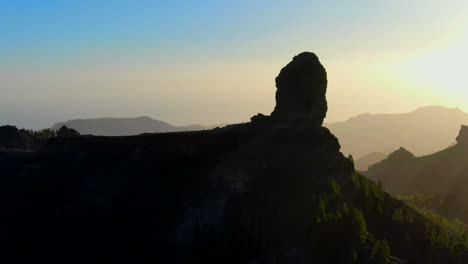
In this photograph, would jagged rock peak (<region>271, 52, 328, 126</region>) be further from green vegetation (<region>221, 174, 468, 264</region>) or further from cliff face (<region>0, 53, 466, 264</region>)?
green vegetation (<region>221, 174, 468, 264</region>)

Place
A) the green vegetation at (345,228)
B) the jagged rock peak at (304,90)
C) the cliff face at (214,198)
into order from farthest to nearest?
1. the jagged rock peak at (304,90)
2. the cliff face at (214,198)
3. the green vegetation at (345,228)

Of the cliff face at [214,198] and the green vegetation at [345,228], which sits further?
the cliff face at [214,198]

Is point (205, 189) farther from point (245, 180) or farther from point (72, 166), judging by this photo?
point (72, 166)

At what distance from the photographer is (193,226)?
101000mm

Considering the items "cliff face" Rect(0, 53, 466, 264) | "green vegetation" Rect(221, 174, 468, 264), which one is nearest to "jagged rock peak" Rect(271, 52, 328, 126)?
"cliff face" Rect(0, 53, 466, 264)

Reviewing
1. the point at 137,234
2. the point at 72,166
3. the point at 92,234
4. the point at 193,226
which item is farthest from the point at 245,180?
the point at 72,166

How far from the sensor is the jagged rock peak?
12731 centimetres

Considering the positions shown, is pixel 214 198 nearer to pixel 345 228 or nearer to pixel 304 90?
pixel 345 228

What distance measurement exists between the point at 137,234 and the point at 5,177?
121ft

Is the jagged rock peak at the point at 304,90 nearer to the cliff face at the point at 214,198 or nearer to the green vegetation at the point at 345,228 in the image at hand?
the cliff face at the point at 214,198

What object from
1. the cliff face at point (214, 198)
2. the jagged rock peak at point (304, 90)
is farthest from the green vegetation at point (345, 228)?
the jagged rock peak at point (304, 90)

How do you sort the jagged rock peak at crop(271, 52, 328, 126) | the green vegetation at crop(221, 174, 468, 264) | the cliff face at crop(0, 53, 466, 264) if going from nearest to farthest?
the green vegetation at crop(221, 174, 468, 264)
the cliff face at crop(0, 53, 466, 264)
the jagged rock peak at crop(271, 52, 328, 126)

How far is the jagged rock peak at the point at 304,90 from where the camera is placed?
12731 centimetres

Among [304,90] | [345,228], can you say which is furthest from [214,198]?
[304,90]
